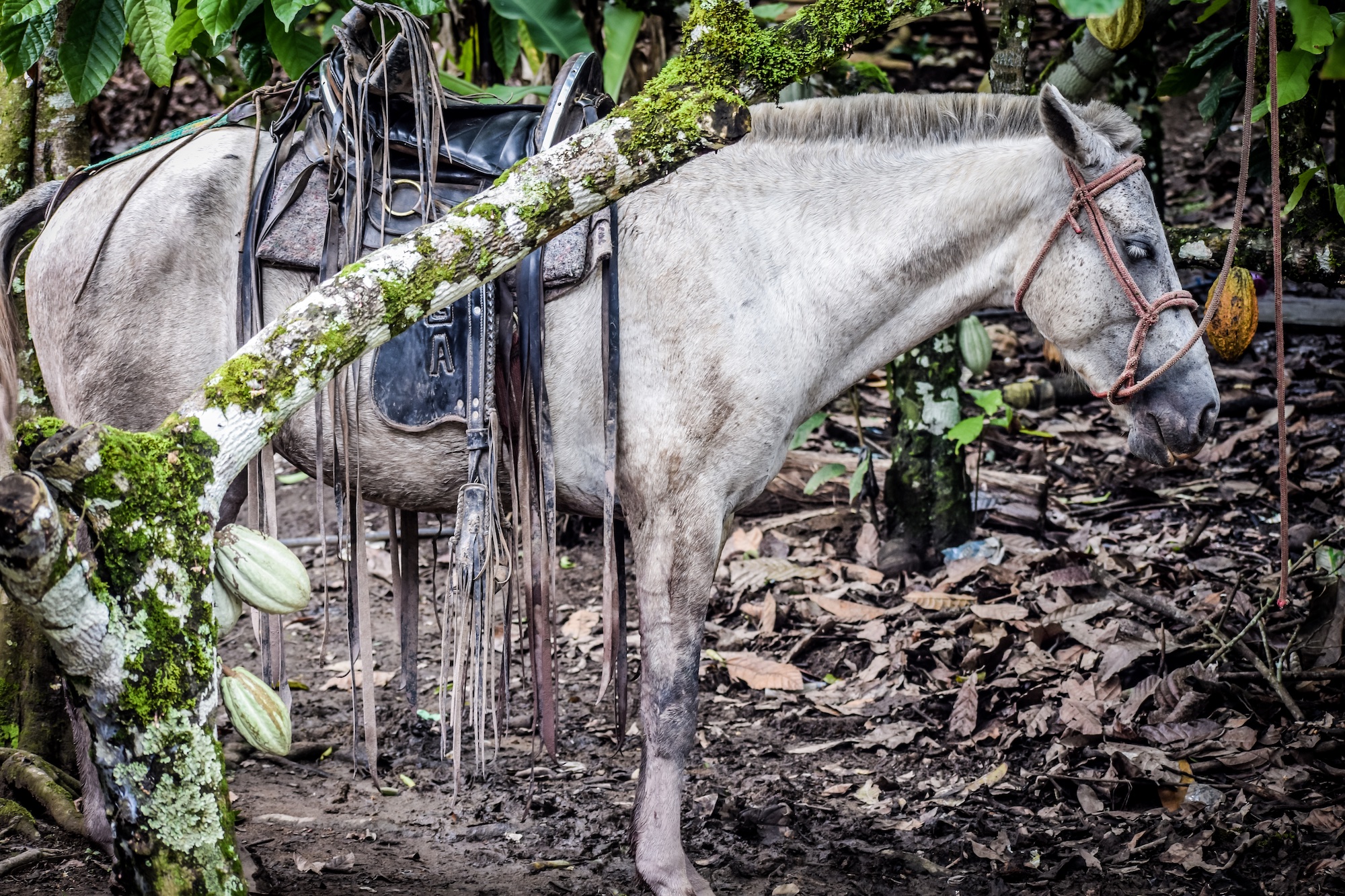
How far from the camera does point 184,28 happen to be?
3.45 metres

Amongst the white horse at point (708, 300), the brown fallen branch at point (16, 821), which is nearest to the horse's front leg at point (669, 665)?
the white horse at point (708, 300)

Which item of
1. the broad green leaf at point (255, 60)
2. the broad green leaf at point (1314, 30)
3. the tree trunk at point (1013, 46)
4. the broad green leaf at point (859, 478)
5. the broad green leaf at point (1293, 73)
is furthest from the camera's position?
the broad green leaf at point (859, 478)

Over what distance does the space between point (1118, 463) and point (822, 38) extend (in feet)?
15.6

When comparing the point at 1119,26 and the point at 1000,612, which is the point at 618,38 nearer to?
the point at 1119,26

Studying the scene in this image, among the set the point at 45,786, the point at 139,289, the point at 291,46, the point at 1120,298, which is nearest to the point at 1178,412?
the point at 1120,298

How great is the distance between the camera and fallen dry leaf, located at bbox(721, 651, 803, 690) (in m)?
4.60

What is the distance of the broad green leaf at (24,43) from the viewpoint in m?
3.22

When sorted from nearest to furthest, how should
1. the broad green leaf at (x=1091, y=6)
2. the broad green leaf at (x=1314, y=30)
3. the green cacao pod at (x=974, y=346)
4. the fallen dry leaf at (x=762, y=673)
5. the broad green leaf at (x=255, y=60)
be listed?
the broad green leaf at (x=1091, y=6) < the broad green leaf at (x=1314, y=30) < the broad green leaf at (x=255, y=60) < the fallen dry leaf at (x=762, y=673) < the green cacao pod at (x=974, y=346)

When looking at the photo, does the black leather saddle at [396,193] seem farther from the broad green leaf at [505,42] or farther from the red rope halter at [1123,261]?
the broad green leaf at [505,42]

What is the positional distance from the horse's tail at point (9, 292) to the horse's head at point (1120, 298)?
10.5 feet

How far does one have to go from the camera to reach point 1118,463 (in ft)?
20.3

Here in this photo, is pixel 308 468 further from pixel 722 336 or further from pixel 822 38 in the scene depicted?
pixel 822 38

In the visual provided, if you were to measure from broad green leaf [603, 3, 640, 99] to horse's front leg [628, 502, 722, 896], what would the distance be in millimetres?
3060

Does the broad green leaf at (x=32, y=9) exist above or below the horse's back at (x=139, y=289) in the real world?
above
